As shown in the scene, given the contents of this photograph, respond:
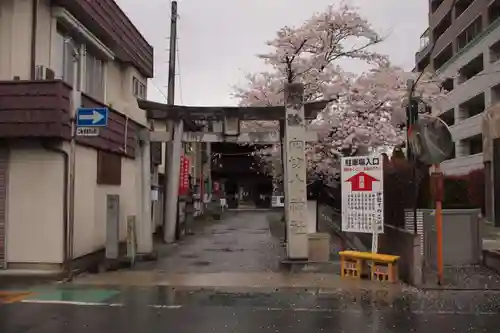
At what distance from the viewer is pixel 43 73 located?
38.9 ft

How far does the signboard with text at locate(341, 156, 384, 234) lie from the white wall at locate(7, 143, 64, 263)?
21.4 feet

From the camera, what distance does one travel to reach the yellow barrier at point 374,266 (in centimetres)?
1145

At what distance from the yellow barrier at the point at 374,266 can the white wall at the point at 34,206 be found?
6365 millimetres

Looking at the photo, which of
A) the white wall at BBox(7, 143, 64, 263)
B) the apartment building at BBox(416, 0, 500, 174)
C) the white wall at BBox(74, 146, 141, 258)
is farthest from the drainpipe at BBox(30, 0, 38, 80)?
the apartment building at BBox(416, 0, 500, 174)

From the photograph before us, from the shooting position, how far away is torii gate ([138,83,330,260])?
1402cm

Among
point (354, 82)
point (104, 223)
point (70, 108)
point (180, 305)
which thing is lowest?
point (180, 305)

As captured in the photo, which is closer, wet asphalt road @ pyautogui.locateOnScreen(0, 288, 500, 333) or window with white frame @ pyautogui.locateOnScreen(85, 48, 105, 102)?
wet asphalt road @ pyautogui.locateOnScreen(0, 288, 500, 333)

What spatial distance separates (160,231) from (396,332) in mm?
18302

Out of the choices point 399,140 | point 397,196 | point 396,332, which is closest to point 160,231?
point 399,140

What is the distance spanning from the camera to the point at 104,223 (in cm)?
1522

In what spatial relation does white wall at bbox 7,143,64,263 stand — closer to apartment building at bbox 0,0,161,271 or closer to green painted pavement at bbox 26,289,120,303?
apartment building at bbox 0,0,161,271

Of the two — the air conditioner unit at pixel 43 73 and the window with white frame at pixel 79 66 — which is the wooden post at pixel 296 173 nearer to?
the window with white frame at pixel 79 66

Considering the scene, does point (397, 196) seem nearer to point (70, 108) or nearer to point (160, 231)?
point (70, 108)

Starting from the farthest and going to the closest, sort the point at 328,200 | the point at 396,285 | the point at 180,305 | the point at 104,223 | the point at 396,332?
the point at 328,200, the point at 104,223, the point at 396,285, the point at 180,305, the point at 396,332
